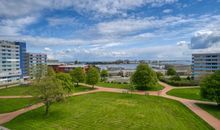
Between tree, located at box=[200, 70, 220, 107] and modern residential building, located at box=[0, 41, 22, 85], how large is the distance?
76.1 metres

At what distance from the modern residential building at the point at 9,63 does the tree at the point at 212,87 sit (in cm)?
7613

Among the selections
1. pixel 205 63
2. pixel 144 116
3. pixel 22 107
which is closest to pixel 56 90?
pixel 22 107

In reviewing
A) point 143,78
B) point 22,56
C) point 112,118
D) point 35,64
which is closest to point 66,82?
point 112,118

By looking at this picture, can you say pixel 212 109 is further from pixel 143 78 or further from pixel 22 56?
pixel 22 56

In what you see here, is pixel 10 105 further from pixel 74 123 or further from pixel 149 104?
pixel 149 104

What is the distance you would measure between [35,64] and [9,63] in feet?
61.7

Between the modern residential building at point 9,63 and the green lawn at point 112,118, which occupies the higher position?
the modern residential building at point 9,63

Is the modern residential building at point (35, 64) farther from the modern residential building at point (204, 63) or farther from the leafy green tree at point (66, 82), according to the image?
the modern residential building at point (204, 63)

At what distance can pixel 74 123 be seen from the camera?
25.9 m

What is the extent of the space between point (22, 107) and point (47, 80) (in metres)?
10.6

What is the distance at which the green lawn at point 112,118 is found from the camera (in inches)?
968

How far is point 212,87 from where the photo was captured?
1359 inches

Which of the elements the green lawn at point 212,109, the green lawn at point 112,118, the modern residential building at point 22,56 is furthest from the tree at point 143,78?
the modern residential building at point 22,56

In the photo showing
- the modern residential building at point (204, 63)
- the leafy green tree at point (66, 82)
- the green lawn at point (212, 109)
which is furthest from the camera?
the modern residential building at point (204, 63)
